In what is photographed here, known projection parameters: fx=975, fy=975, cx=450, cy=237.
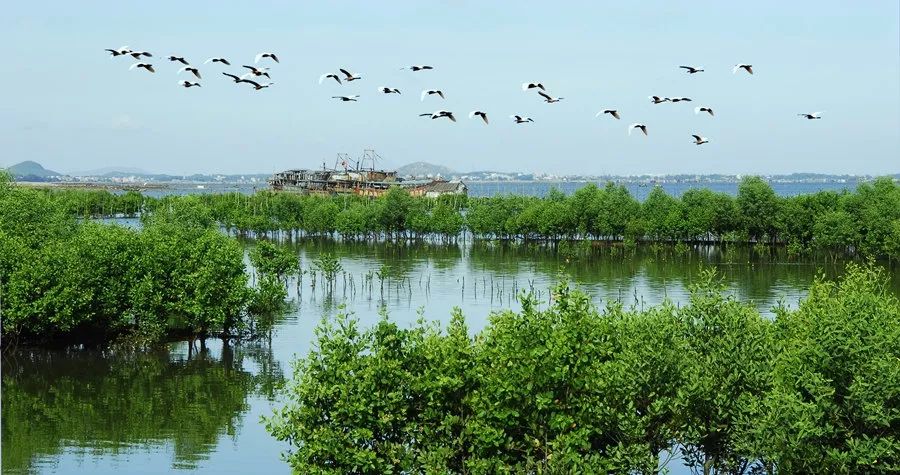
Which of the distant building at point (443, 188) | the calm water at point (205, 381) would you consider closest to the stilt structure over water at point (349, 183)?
the distant building at point (443, 188)

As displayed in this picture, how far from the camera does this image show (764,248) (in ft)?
301

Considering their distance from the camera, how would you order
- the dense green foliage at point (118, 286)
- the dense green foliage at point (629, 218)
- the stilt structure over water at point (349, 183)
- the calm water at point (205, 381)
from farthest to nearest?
the stilt structure over water at point (349, 183) → the dense green foliage at point (629, 218) → the dense green foliage at point (118, 286) → the calm water at point (205, 381)

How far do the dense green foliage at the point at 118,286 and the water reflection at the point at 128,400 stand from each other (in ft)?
4.73

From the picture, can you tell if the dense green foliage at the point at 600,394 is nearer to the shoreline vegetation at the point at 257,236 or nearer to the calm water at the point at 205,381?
the calm water at the point at 205,381

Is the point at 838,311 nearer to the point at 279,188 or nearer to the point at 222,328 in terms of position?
the point at 222,328

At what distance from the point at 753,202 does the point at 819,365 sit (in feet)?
246

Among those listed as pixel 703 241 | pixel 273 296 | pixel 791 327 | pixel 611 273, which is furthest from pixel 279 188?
pixel 791 327

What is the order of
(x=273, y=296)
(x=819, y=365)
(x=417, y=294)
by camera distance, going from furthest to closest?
1. (x=417, y=294)
2. (x=273, y=296)
3. (x=819, y=365)

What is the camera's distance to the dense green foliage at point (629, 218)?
8338 centimetres

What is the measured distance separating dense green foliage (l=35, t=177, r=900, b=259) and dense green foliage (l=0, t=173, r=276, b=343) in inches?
932

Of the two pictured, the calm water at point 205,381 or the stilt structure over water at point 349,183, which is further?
the stilt structure over water at point 349,183

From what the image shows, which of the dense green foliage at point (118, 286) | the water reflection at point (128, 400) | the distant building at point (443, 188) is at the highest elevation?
the distant building at point (443, 188)

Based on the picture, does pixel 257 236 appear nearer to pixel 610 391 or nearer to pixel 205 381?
pixel 205 381

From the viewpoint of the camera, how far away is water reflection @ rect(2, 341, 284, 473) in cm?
3225
